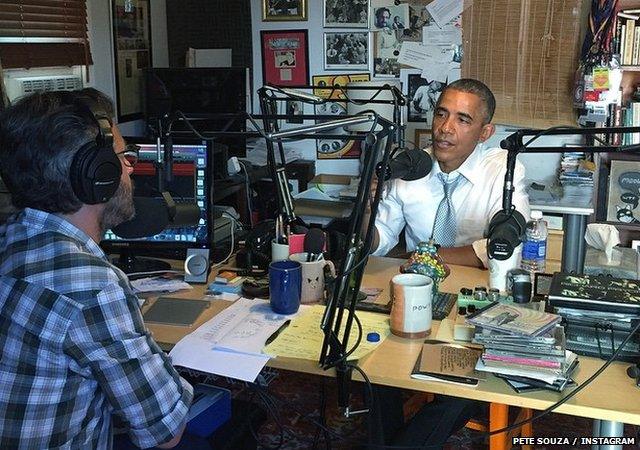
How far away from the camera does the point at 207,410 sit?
191 centimetres

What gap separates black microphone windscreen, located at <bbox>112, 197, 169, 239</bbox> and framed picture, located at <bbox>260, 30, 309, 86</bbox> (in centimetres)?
232

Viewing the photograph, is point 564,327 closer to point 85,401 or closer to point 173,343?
point 173,343

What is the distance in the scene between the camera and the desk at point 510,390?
1.30 m

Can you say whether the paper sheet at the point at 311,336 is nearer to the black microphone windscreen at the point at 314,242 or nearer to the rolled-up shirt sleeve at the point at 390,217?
the black microphone windscreen at the point at 314,242

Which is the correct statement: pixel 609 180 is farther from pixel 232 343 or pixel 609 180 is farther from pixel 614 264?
pixel 232 343

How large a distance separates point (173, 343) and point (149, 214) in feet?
1.20

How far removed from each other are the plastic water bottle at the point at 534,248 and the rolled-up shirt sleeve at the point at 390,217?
27.8 inches

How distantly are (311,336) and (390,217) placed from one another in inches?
42.4

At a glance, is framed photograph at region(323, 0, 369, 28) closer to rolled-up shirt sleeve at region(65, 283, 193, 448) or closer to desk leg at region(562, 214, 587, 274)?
desk leg at region(562, 214, 587, 274)

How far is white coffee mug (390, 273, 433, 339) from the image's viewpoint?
1.57 metres

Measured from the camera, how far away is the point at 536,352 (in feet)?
4.56

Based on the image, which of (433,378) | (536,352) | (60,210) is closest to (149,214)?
(60,210)

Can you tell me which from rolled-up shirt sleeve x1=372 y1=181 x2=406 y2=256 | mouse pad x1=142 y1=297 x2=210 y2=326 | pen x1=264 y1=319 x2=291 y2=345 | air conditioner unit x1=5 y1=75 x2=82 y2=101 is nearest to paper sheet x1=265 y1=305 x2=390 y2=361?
pen x1=264 y1=319 x2=291 y2=345

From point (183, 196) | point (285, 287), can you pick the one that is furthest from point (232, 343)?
point (183, 196)
